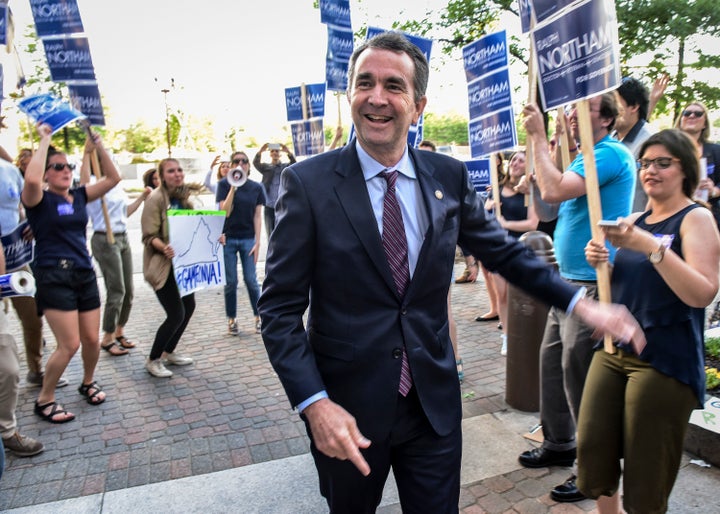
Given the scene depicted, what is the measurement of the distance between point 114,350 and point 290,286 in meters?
5.10

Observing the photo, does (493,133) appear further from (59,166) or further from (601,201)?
(59,166)

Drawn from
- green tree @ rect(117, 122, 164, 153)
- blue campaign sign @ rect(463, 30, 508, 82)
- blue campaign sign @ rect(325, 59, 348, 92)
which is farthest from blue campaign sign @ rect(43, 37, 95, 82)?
green tree @ rect(117, 122, 164, 153)

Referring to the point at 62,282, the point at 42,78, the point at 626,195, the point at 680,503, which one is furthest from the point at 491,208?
the point at 42,78

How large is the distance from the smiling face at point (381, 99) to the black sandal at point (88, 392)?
4.00 meters

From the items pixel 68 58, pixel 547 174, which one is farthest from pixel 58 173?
pixel 547 174

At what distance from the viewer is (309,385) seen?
A: 5.57 feet

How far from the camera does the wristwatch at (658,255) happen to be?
224 centimetres

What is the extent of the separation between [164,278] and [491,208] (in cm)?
393

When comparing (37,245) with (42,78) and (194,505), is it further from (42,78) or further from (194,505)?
(42,78)

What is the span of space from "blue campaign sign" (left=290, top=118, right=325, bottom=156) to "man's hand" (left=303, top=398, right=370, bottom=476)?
6.88 m

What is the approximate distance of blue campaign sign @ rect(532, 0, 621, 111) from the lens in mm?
2631

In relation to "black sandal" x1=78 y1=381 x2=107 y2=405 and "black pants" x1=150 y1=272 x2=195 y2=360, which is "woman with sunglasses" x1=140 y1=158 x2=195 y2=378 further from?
"black sandal" x1=78 y1=381 x2=107 y2=405

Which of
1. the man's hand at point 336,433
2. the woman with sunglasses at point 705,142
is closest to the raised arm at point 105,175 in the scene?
the man's hand at point 336,433

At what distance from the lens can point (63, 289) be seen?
4301mm
